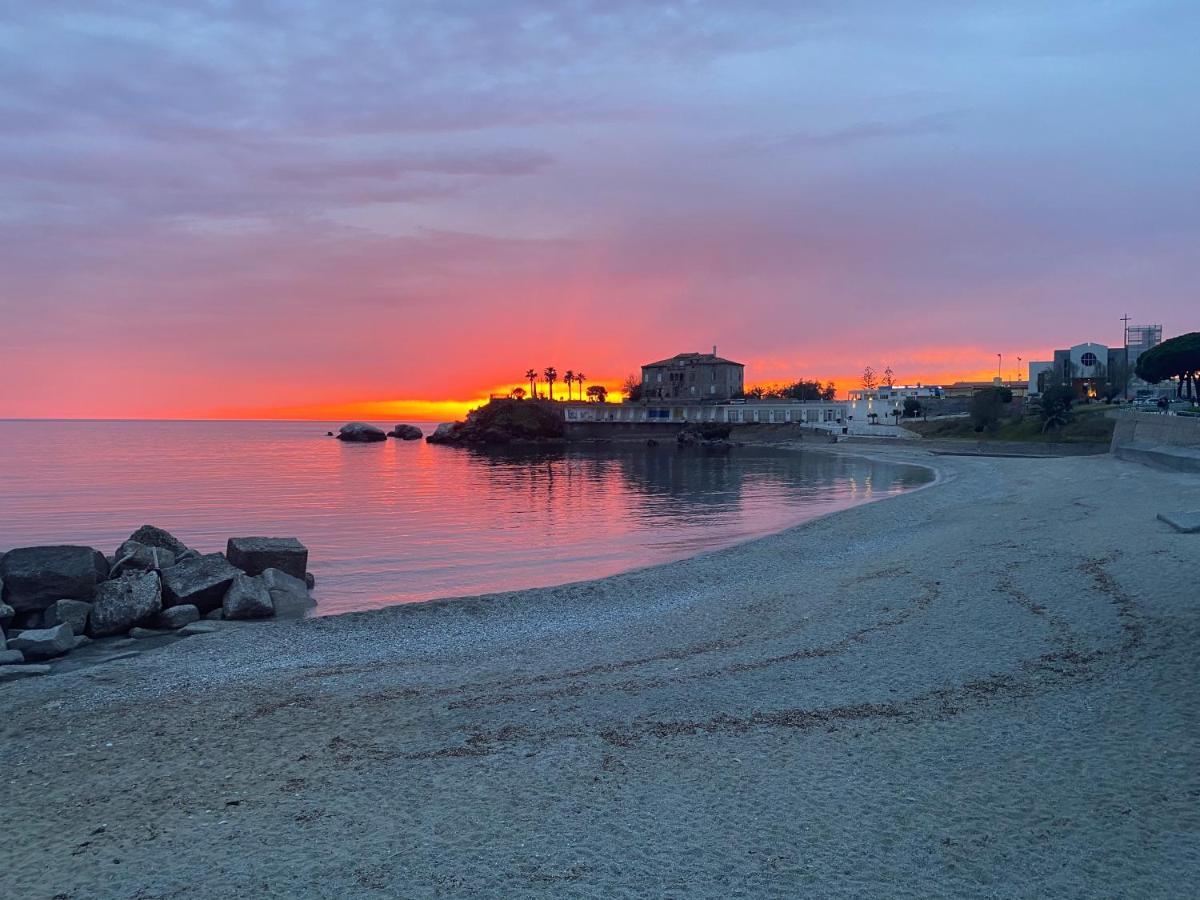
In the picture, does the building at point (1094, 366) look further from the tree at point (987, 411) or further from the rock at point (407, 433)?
the rock at point (407, 433)

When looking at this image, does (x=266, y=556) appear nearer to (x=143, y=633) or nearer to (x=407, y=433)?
(x=143, y=633)

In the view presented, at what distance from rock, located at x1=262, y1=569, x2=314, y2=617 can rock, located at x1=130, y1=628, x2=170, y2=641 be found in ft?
8.19

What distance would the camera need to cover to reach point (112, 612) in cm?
1636

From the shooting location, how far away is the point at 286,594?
1966 cm

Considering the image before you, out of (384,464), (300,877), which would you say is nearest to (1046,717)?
(300,877)

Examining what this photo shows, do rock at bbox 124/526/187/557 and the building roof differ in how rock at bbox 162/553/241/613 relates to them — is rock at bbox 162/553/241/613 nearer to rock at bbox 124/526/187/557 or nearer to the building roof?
rock at bbox 124/526/187/557

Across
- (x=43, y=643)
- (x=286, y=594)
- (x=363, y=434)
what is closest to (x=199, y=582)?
(x=286, y=594)

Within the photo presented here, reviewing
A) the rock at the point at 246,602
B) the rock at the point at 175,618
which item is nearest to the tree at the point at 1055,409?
the rock at the point at 246,602

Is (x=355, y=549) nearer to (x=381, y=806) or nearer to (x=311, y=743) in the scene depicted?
(x=311, y=743)

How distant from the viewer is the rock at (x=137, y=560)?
1914cm

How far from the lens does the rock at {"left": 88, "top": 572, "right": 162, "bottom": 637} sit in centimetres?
1628

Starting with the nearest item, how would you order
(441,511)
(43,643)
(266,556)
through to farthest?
(43,643), (266,556), (441,511)

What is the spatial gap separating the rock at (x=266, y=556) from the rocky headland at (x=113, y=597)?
3.03 ft

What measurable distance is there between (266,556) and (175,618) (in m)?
4.26
